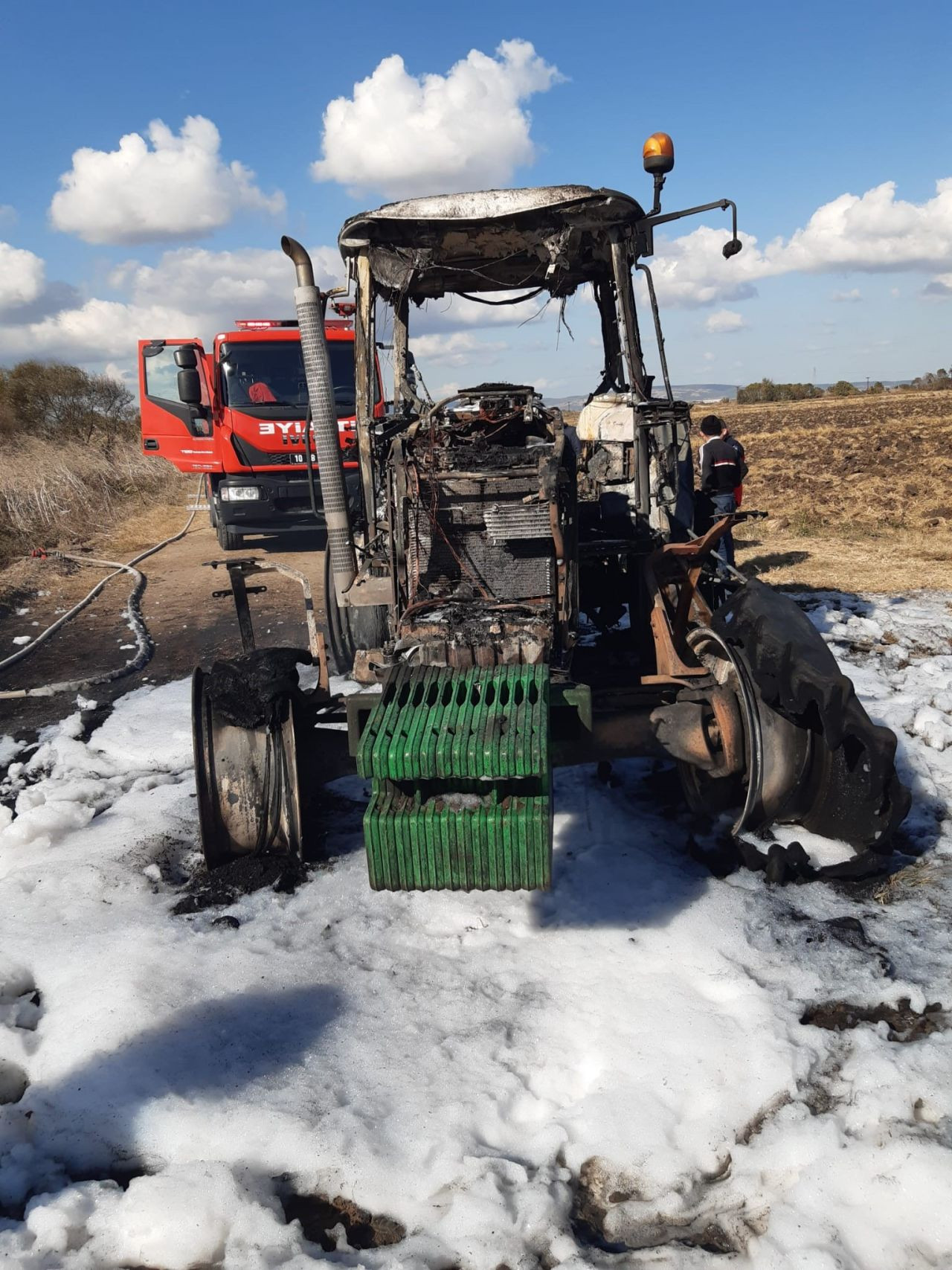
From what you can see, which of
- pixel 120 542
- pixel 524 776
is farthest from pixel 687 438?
pixel 120 542

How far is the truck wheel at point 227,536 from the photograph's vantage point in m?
12.2

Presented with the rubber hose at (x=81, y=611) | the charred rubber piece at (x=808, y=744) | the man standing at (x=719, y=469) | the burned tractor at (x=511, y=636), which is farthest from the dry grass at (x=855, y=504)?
the rubber hose at (x=81, y=611)

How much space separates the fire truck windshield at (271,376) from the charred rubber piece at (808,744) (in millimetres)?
8517

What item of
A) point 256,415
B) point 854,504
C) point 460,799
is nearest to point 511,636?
point 460,799

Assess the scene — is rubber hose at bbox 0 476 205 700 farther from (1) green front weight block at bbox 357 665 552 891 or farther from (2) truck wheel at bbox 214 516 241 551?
(1) green front weight block at bbox 357 665 552 891

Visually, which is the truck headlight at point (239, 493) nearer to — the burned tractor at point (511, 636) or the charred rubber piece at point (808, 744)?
the burned tractor at point (511, 636)

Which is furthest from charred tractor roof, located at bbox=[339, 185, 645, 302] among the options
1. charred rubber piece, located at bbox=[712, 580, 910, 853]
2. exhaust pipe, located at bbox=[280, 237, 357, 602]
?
charred rubber piece, located at bbox=[712, 580, 910, 853]

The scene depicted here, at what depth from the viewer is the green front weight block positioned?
2920 mm

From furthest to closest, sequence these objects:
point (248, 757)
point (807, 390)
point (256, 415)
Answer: point (807, 390), point (256, 415), point (248, 757)

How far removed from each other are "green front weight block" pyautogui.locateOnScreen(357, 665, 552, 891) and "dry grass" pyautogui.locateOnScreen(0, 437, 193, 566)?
452 inches

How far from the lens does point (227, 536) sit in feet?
40.8

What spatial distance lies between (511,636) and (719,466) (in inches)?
240

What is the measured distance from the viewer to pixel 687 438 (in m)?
5.48

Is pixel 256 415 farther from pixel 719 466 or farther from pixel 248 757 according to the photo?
pixel 248 757
